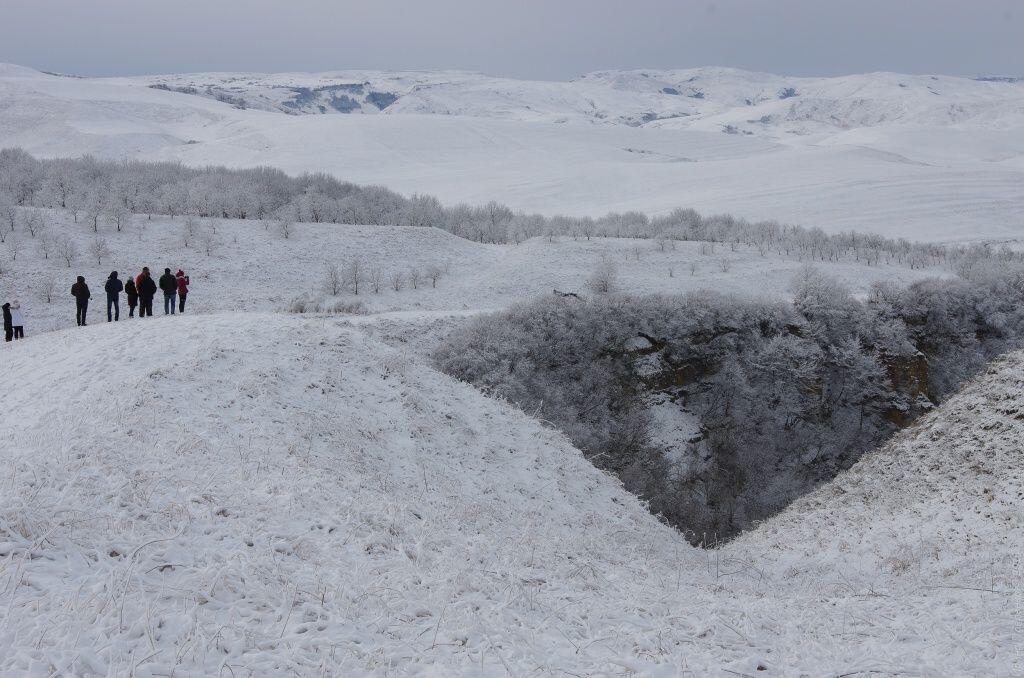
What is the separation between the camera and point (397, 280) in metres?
40.2

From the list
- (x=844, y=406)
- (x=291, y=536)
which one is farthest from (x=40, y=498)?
(x=844, y=406)

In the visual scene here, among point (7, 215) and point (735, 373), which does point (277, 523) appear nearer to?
point (735, 373)

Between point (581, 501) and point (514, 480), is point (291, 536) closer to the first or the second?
point (514, 480)

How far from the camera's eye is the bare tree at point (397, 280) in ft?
131

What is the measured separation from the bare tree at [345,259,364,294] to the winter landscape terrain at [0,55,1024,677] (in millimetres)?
294

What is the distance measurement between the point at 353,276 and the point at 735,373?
23278 mm

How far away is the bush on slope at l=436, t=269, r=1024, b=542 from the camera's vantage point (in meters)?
26.2

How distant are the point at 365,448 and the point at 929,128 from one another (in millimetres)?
231451

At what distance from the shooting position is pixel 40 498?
7.36 meters

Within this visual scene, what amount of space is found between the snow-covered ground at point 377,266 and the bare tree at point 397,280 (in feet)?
0.58

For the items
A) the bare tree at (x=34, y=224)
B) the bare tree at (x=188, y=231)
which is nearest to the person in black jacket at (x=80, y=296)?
the bare tree at (x=188, y=231)

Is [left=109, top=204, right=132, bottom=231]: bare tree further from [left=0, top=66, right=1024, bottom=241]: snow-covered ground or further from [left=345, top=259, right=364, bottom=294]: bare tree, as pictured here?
[left=0, top=66, right=1024, bottom=241]: snow-covered ground

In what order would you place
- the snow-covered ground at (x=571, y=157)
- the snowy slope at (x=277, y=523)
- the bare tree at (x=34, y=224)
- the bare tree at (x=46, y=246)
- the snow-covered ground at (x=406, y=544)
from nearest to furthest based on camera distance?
1. the snowy slope at (x=277, y=523)
2. the snow-covered ground at (x=406, y=544)
3. the bare tree at (x=46, y=246)
4. the bare tree at (x=34, y=224)
5. the snow-covered ground at (x=571, y=157)

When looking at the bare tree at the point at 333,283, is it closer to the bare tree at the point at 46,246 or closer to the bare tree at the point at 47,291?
the bare tree at the point at 47,291
